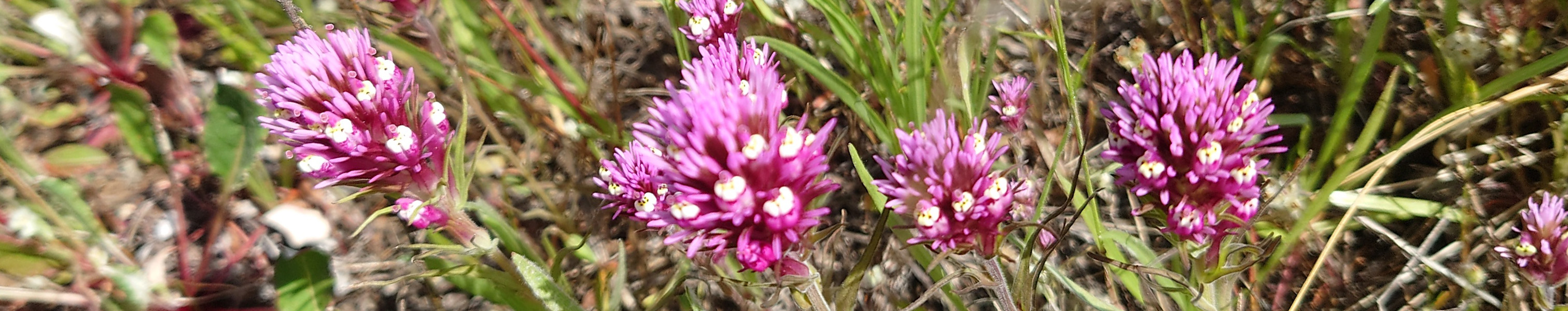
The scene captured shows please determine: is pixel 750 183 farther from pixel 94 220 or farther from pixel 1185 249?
pixel 94 220

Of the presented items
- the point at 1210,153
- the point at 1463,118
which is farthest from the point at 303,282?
the point at 1463,118

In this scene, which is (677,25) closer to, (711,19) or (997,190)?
(711,19)

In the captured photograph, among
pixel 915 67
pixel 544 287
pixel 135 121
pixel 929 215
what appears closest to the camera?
pixel 929 215

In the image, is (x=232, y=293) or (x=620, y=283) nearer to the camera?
(x=620, y=283)

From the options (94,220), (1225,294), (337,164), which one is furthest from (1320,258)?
(94,220)

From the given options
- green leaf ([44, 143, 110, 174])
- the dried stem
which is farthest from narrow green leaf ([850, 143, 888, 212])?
green leaf ([44, 143, 110, 174])

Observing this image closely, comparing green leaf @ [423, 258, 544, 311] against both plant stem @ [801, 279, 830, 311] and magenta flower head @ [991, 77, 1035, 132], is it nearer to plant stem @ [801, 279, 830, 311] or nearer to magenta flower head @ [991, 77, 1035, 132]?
plant stem @ [801, 279, 830, 311]
